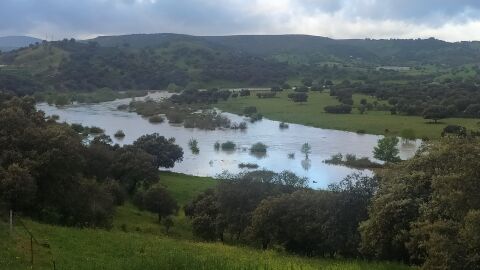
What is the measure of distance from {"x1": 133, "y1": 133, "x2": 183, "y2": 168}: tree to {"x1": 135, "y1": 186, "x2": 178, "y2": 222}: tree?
59.8 feet

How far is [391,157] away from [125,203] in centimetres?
3212

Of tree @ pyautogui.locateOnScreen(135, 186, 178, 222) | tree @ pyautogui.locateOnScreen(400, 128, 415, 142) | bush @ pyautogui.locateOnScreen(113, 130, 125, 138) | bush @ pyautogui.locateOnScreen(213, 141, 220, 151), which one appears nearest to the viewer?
tree @ pyautogui.locateOnScreen(135, 186, 178, 222)

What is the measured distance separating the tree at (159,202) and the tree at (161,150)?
18217 millimetres

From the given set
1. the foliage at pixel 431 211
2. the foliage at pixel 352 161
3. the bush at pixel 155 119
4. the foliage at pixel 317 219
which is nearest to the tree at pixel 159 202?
the foliage at pixel 317 219

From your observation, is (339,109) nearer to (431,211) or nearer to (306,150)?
(306,150)

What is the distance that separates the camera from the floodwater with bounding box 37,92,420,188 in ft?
202

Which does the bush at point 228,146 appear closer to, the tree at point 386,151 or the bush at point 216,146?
the bush at point 216,146

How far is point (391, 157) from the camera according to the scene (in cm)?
6238

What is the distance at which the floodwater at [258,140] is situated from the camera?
61.6 m

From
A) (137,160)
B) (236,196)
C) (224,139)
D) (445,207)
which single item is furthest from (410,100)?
(445,207)

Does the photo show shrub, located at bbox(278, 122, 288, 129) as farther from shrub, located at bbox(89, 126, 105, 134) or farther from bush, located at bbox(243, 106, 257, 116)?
shrub, located at bbox(89, 126, 105, 134)

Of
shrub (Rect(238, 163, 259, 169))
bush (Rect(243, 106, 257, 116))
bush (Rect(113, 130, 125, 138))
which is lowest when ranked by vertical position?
shrub (Rect(238, 163, 259, 169))

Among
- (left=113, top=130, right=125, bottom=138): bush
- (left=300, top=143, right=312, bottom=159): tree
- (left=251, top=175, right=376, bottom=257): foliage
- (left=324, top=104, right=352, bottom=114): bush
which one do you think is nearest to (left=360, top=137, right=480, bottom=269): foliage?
(left=251, top=175, right=376, bottom=257): foliage

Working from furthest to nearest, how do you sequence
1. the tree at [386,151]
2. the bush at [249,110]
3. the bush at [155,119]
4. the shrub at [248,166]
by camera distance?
the bush at [249,110]
the bush at [155,119]
the tree at [386,151]
the shrub at [248,166]
